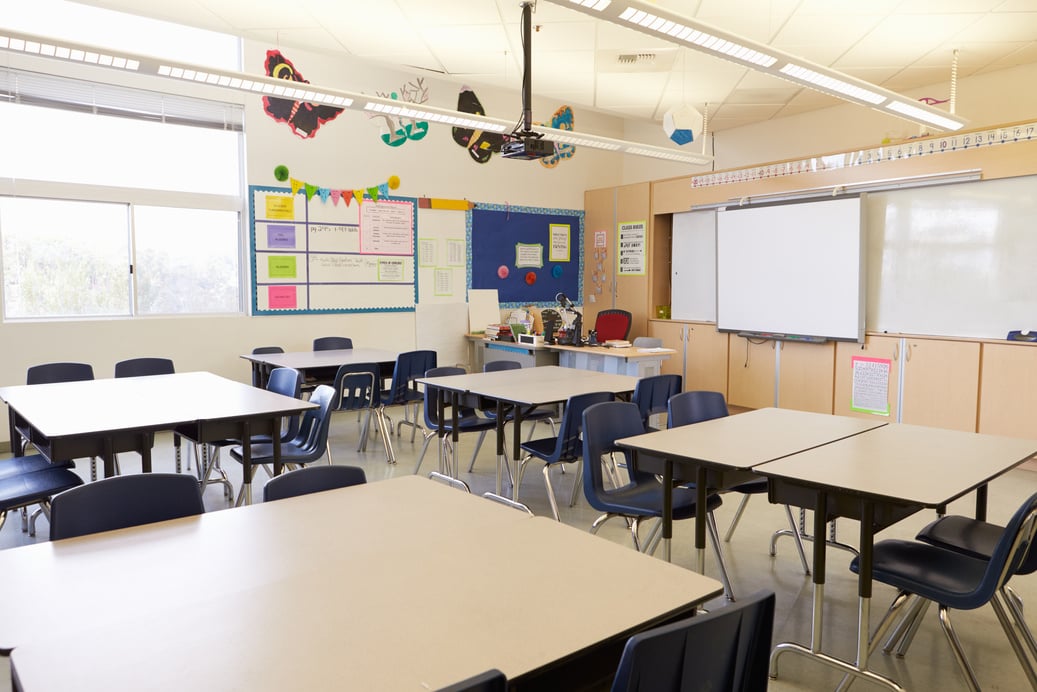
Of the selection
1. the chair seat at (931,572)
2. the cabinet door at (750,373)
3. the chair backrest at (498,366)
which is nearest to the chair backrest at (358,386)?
the chair backrest at (498,366)

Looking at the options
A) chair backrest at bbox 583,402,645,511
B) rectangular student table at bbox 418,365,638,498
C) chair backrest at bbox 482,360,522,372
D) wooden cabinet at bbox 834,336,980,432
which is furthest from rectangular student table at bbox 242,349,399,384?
wooden cabinet at bbox 834,336,980,432

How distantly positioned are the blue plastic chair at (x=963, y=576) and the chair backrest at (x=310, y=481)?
5.77 feet

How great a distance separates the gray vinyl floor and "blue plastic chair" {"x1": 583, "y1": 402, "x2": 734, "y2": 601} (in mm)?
331

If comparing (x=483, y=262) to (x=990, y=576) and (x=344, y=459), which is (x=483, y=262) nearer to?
(x=344, y=459)

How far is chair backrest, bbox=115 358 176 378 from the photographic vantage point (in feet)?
17.2

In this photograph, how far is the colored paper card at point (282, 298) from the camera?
7.05 meters

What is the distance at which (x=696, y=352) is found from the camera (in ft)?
26.2

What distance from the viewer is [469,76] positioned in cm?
695

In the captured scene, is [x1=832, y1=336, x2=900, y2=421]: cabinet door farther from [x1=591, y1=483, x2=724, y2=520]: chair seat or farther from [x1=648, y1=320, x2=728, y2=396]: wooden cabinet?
[x1=591, y1=483, x2=724, y2=520]: chair seat

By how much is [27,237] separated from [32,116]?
97cm

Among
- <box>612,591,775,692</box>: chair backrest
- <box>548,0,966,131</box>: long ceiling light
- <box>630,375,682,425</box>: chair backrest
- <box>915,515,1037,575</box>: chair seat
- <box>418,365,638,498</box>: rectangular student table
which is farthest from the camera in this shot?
<box>630,375,682,425</box>: chair backrest

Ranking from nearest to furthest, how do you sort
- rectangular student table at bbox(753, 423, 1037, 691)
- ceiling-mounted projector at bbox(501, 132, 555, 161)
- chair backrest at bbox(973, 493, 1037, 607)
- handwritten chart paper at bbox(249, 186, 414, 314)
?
1. chair backrest at bbox(973, 493, 1037, 607)
2. rectangular student table at bbox(753, 423, 1037, 691)
3. ceiling-mounted projector at bbox(501, 132, 555, 161)
4. handwritten chart paper at bbox(249, 186, 414, 314)

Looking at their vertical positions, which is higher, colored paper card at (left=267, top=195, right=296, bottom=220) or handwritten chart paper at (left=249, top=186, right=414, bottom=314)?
colored paper card at (left=267, top=195, right=296, bottom=220)

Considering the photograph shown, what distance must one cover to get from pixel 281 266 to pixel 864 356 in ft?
18.1
